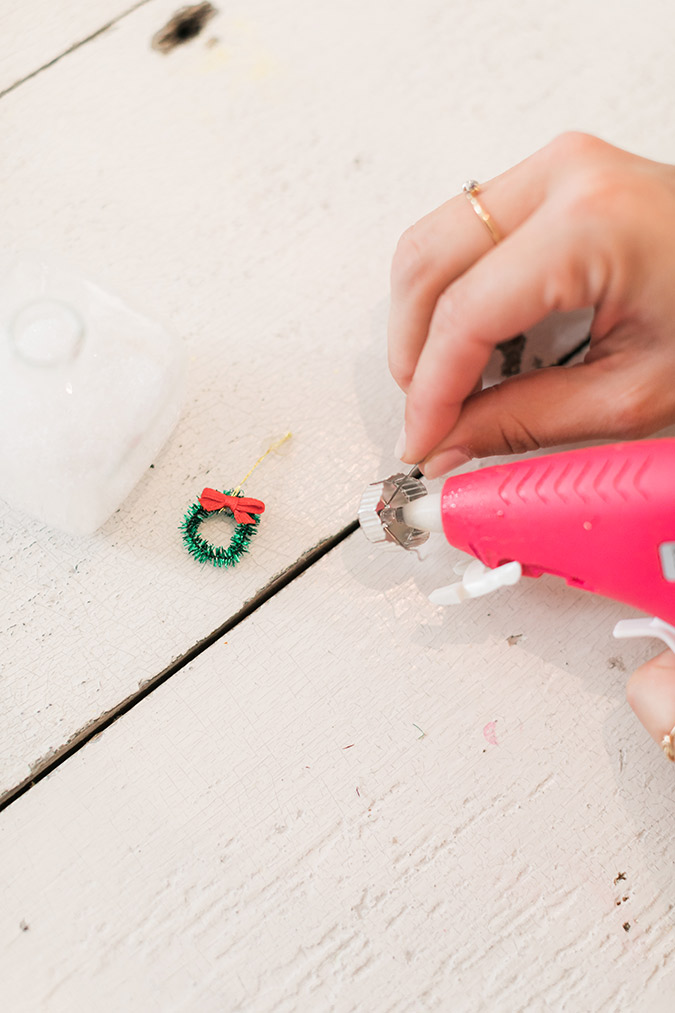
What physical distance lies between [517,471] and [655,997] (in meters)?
0.28

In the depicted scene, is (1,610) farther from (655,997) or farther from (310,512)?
(655,997)

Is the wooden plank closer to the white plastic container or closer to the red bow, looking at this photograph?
the white plastic container

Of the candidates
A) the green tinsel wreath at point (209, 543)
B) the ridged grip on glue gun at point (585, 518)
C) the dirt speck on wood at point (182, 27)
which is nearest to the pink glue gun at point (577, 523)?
the ridged grip on glue gun at point (585, 518)

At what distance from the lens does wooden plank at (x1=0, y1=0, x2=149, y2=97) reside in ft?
1.90

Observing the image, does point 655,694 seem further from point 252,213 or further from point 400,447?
point 252,213

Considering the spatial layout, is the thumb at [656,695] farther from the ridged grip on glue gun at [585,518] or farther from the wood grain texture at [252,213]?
the wood grain texture at [252,213]

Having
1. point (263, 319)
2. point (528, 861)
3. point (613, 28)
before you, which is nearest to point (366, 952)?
point (528, 861)

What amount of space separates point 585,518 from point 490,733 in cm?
14

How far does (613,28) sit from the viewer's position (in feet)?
1.90

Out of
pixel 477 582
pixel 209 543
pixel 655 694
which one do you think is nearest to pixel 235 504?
pixel 209 543

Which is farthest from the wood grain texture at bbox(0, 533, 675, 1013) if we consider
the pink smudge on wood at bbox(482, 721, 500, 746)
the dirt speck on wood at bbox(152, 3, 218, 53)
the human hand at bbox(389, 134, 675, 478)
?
the dirt speck on wood at bbox(152, 3, 218, 53)

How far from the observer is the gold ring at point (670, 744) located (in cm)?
39

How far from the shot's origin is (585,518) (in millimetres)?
375

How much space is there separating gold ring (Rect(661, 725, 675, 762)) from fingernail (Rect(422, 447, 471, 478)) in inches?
6.8
